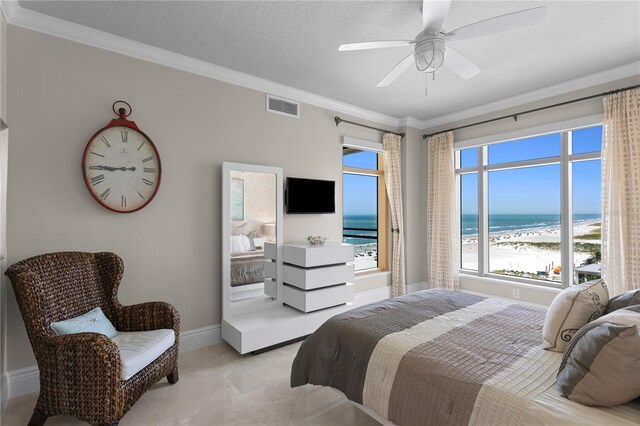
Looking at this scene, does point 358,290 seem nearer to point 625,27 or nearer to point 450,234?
point 450,234

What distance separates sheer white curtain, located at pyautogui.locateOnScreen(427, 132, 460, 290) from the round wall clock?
3.71 metres

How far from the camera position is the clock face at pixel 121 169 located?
254 cm

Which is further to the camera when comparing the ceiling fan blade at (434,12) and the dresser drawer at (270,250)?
the dresser drawer at (270,250)

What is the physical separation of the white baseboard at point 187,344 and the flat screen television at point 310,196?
4.51 feet

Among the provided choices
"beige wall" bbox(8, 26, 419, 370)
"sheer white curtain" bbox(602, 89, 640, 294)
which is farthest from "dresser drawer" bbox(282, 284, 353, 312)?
"sheer white curtain" bbox(602, 89, 640, 294)

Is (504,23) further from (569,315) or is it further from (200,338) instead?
(200,338)

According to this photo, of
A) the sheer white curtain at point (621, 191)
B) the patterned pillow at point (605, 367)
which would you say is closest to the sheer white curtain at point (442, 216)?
the sheer white curtain at point (621, 191)

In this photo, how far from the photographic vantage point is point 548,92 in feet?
12.1

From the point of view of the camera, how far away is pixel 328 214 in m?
4.12

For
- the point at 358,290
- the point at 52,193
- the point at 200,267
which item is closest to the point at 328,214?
the point at 358,290

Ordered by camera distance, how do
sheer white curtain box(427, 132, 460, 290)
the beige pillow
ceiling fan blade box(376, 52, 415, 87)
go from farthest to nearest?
sheer white curtain box(427, 132, 460, 290) → ceiling fan blade box(376, 52, 415, 87) → the beige pillow

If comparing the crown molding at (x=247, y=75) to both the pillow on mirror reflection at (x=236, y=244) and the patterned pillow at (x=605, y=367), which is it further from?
the patterned pillow at (x=605, y=367)

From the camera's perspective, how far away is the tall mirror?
3168 mm

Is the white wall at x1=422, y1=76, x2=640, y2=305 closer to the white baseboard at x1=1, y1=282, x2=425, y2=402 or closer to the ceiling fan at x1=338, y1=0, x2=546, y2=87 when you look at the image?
the white baseboard at x1=1, y1=282, x2=425, y2=402
